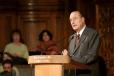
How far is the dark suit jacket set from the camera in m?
3.43

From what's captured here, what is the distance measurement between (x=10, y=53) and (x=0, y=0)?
1.74 metres

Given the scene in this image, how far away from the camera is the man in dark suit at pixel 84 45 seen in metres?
3.45

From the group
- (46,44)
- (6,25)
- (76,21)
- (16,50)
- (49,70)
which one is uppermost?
(76,21)

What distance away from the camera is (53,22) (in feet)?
27.0

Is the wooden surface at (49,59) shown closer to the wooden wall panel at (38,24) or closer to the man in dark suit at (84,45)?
the man in dark suit at (84,45)

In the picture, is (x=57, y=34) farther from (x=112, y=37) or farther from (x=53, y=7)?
(x=112, y=37)

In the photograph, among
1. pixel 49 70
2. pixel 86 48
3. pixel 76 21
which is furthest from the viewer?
pixel 76 21

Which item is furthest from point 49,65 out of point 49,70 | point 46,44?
point 46,44

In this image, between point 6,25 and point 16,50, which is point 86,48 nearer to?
point 16,50

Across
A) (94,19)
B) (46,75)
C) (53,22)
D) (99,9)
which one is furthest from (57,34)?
(46,75)

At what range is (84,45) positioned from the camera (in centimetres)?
361

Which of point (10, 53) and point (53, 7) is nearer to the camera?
point (10, 53)

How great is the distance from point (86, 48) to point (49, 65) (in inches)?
30.9

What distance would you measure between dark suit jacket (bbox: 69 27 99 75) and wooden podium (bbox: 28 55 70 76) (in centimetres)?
47
